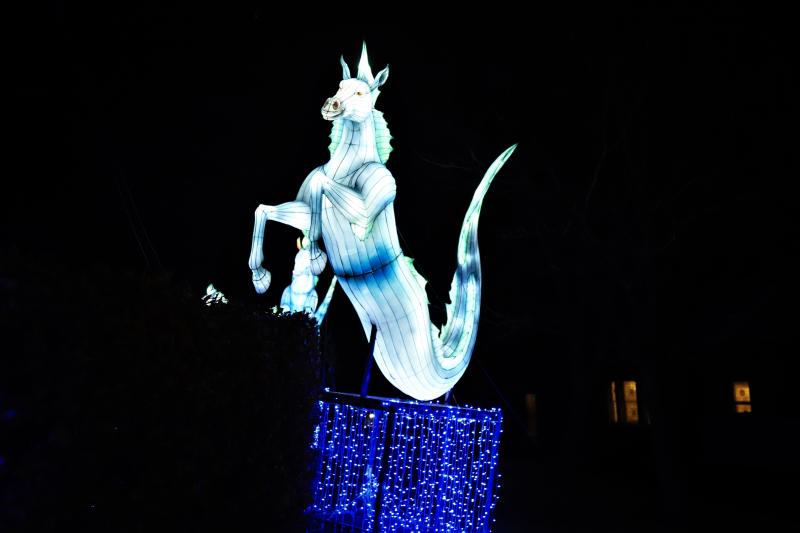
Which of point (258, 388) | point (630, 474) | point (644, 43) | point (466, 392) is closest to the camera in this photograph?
point (258, 388)

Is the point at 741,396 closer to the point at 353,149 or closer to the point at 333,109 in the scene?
the point at 353,149

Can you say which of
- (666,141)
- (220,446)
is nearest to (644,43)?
(666,141)

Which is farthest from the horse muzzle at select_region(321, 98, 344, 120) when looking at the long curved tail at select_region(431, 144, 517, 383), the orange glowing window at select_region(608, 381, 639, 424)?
the orange glowing window at select_region(608, 381, 639, 424)

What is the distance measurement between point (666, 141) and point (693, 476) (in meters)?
6.88

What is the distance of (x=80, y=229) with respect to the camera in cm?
1363

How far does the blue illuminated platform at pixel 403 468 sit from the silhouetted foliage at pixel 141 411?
218 centimetres

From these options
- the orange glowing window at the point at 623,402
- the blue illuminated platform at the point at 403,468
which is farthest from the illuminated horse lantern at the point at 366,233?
the orange glowing window at the point at 623,402

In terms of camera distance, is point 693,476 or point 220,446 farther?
point 693,476

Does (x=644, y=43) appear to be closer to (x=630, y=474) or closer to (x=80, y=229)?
(x=630, y=474)

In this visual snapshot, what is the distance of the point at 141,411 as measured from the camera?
165 inches

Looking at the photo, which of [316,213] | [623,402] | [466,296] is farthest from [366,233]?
[623,402]

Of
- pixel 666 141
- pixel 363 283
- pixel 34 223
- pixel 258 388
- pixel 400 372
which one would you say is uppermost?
pixel 666 141

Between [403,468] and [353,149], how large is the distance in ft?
11.9

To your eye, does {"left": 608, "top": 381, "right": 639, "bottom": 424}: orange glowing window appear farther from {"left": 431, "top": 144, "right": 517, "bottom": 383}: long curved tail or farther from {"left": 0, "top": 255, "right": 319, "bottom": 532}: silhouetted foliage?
{"left": 0, "top": 255, "right": 319, "bottom": 532}: silhouetted foliage
